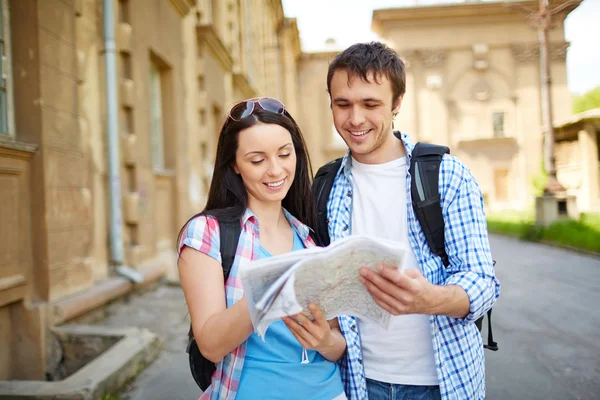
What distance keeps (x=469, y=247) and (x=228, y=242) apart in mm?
914

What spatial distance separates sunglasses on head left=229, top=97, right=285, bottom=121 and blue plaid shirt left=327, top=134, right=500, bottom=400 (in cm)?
63

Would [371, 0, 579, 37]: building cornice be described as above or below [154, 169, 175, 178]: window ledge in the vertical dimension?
above

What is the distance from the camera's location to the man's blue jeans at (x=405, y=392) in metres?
2.07

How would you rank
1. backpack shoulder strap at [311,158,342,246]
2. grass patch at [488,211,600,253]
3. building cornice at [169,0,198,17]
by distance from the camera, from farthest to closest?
grass patch at [488,211,600,253]
building cornice at [169,0,198,17]
backpack shoulder strap at [311,158,342,246]

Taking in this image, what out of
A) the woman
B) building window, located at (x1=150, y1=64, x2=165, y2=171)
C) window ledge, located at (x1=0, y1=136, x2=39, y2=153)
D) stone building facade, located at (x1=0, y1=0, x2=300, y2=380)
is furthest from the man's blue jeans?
building window, located at (x1=150, y1=64, x2=165, y2=171)

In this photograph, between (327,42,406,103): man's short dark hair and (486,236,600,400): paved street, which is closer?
(327,42,406,103): man's short dark hair

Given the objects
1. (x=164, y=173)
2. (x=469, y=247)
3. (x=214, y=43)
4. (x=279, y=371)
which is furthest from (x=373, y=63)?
(x=214, y=43)

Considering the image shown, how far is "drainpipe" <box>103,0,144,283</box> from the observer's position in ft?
20.2

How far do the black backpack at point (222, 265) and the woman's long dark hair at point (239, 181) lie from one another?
0.05 meters

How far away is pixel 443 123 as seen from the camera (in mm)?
30969

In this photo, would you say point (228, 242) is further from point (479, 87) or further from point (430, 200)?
point (479, 87)

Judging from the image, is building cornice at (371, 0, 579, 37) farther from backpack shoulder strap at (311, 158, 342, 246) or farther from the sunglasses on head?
the sunglasses on head

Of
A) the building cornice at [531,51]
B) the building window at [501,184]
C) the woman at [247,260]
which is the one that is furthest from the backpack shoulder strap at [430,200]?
the building cornice at [531,51]

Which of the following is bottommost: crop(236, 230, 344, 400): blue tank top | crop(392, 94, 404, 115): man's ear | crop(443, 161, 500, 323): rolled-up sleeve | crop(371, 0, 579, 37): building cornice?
crop(236, 230, 344, 400): blue tank top
